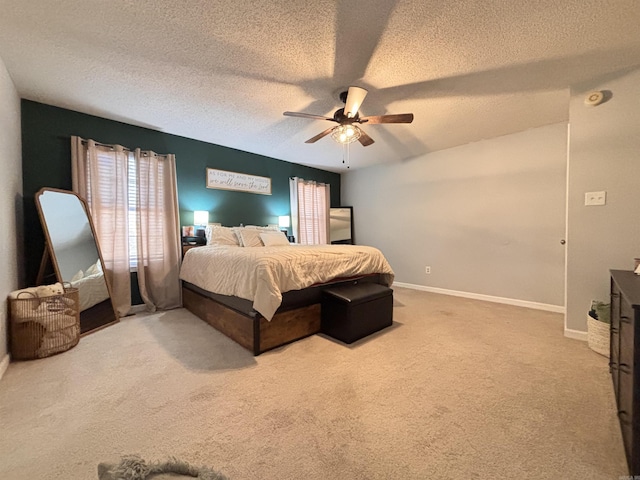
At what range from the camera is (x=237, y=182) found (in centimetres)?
434

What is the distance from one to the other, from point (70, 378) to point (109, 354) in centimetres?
36

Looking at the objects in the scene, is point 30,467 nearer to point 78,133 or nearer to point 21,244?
point 21,244

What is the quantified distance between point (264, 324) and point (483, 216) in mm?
3579

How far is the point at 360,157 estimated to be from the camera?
477 centimetres

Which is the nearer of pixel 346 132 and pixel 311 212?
pixel 346 132

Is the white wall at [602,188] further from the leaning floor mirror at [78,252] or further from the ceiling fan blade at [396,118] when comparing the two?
the leaning floor mirror at [78,252]

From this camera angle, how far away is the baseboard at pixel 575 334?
243 centimetres

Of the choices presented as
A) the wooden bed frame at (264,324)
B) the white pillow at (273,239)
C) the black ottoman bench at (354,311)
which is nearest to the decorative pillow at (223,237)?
the white pillow at (273,239)

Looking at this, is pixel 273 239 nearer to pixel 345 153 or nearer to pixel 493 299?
pixel 345 153

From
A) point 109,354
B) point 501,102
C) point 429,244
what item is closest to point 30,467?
point 109,354

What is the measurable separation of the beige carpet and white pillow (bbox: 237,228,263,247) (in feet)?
4.82

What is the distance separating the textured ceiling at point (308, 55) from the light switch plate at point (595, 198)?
1023mm

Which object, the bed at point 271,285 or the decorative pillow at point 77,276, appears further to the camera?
the decorative pillow at point 77,276

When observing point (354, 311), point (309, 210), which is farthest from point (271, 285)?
point (309, 210)
